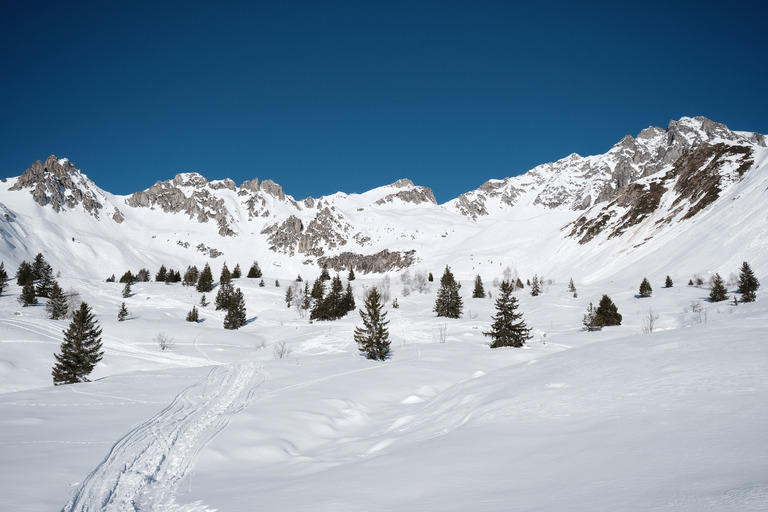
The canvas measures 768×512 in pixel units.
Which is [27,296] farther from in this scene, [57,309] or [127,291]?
[127,291]

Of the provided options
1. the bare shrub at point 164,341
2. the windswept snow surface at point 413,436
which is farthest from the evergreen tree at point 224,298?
the windswept snow surface at point 413,436

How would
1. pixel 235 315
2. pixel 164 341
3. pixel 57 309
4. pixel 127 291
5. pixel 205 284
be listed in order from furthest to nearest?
pixel 205 284
pixel 127 291
pixel 235 315
pixel 57 309
pixel 164 341

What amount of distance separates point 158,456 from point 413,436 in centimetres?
593

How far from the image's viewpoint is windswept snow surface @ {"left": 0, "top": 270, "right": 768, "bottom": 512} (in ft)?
15.5

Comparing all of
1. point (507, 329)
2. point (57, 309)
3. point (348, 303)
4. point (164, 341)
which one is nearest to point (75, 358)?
point (164, 341)

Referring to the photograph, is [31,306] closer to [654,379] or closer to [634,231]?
[654,379]

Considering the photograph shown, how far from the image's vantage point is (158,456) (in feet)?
29.1

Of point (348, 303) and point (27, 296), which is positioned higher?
point (27, 296)

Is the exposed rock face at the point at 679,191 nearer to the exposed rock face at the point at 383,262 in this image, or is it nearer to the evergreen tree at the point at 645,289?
the evergreen tree at the point at 645,289

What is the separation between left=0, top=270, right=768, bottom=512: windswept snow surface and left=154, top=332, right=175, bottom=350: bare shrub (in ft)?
60.3

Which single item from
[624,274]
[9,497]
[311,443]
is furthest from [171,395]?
[624,274]

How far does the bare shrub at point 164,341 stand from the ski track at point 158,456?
25.2 m

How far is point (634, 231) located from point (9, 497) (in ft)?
363

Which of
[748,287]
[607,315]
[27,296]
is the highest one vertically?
[27,296]
